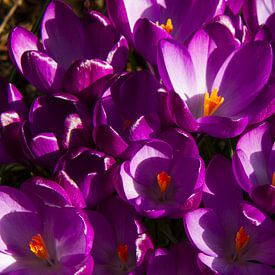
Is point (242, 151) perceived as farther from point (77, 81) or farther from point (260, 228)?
point (77, 81)

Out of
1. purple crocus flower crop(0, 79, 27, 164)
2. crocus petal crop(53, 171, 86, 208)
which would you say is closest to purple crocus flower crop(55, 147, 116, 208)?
crocus petal crop(53, 171, 86, 208)

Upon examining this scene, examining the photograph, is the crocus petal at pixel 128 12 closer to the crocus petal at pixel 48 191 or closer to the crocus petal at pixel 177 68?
the crocus petal at pixel 177 68

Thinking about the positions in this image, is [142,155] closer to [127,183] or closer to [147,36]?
[127,183]

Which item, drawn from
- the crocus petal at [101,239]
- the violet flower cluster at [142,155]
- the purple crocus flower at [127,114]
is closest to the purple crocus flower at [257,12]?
the violet flower cluster at [142,155]

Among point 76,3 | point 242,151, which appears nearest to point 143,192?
point 242,151

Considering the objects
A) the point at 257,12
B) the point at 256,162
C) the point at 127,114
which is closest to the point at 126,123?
the point at 127,114

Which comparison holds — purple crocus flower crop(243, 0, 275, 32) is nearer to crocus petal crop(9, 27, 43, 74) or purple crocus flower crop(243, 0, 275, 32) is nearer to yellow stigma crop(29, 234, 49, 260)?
crocus petal crop(9, 27, 43, 74)
